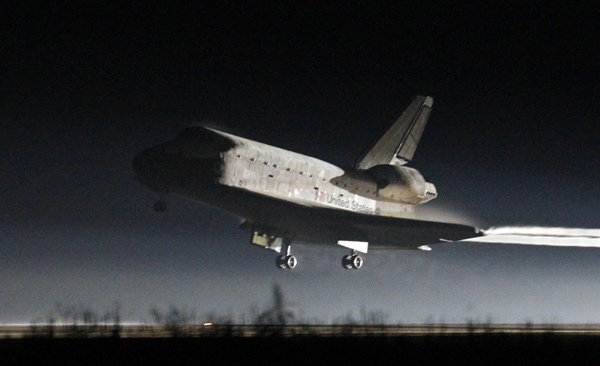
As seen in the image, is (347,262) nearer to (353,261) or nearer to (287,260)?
(353,261)

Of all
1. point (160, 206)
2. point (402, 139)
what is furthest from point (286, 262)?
point (402, 139)

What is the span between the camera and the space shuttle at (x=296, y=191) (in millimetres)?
26594

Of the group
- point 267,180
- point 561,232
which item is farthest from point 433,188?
point 267,180

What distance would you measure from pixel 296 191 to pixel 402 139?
9355mm

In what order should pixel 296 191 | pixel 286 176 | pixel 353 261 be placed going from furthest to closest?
pixel 353 261, pixel 296 191, pixel 286 176

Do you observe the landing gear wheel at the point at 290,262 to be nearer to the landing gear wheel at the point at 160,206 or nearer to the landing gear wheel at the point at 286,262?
the landing gear wheel at the point at 286,262

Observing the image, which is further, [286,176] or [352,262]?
[352,262]

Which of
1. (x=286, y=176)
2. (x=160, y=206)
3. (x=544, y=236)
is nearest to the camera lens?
(x=160, y=206)

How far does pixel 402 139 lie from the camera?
36688 millimetres

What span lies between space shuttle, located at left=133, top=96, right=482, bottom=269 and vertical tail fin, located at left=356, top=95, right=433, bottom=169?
0.06 m

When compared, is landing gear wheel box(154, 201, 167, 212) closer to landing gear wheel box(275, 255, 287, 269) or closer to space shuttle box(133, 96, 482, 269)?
space shuttle box(133, 96, 482, 269)

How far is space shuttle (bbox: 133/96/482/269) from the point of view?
26.6 m

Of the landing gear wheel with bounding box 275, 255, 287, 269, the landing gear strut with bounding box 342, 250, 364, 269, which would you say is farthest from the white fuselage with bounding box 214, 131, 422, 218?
the landing gear wheel with bounding box 275, 255, 287, 269

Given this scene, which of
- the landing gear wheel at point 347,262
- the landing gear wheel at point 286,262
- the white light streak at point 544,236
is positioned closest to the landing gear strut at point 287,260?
the landing gear wheel at point 286,262
